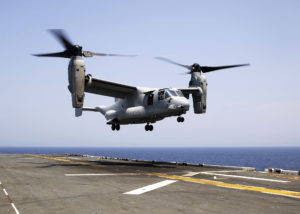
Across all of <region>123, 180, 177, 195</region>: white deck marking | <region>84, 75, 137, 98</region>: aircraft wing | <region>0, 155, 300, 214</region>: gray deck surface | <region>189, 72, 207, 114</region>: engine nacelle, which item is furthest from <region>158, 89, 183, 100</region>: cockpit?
<region>0, 155, 300, 214</region>: gray deck surface

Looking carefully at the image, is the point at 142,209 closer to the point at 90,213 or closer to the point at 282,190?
the point at 90,213

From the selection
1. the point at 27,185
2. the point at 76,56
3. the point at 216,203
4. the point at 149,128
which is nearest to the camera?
the point at 216,203

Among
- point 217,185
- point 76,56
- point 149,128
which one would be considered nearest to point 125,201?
point 217,185

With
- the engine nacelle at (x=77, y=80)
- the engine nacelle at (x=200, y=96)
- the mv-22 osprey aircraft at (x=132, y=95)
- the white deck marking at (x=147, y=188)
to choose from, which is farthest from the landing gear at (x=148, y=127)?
the white deck marking at (x=147, y=188)

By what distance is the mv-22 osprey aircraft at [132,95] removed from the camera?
80.7 ft

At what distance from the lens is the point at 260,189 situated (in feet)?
45.6

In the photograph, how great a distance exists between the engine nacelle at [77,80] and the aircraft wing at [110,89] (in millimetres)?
3659

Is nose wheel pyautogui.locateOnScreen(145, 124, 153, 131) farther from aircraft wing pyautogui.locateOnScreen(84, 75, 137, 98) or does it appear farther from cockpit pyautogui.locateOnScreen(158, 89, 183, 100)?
cockpit pyautogui.locateOnScreen(158, 89, 183, 100)

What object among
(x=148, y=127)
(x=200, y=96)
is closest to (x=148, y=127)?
(x=148, y=127)

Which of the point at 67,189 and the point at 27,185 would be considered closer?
the point at 67,189

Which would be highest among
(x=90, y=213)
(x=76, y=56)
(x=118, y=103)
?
(x=76, y=56)

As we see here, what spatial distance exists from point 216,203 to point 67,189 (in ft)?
21.3

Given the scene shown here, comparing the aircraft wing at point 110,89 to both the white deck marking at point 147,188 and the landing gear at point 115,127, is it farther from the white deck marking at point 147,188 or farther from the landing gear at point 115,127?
the white deck marking at point 147,188

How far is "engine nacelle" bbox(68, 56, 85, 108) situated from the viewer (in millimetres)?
24203
